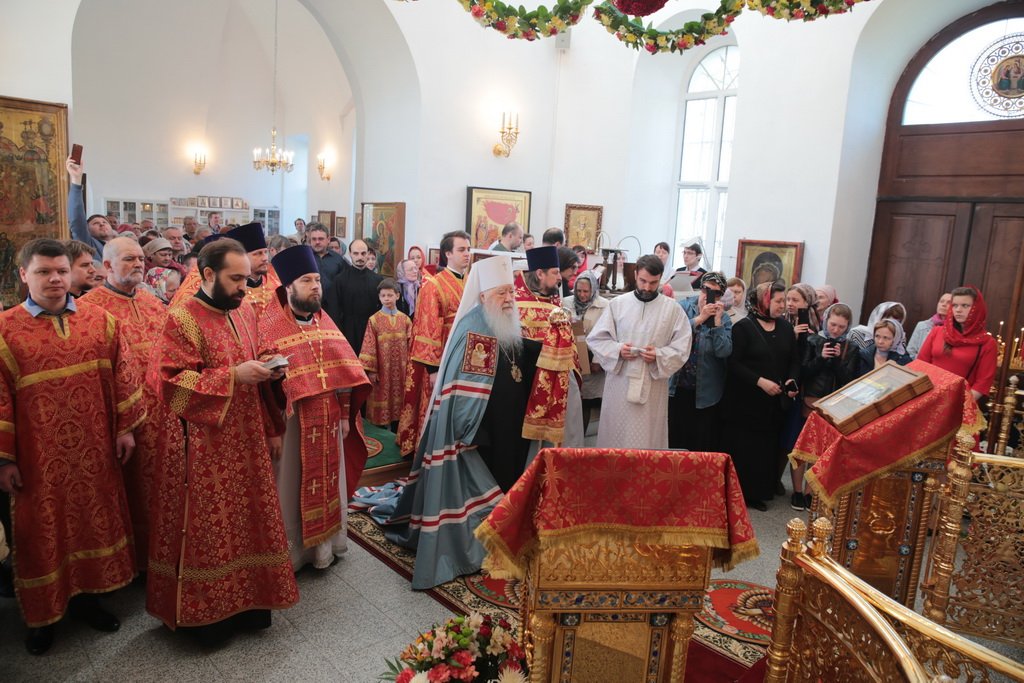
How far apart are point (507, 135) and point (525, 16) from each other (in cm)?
395

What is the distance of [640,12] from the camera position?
14.6 feet

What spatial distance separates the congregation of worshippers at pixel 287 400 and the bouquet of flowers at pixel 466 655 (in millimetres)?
1221

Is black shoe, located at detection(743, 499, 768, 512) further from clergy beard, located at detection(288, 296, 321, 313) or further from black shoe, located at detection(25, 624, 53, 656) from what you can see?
black shoe, located at detection(25, 624, 53, 656)

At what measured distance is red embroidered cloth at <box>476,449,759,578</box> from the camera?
229 centimetres

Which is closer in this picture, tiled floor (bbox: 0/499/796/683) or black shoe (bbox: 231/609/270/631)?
tiled floor (bbox: 0/499/796/683)

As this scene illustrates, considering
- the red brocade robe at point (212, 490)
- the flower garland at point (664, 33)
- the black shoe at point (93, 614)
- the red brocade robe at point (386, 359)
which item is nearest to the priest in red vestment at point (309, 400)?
the red brocade robe at point (212, 490)

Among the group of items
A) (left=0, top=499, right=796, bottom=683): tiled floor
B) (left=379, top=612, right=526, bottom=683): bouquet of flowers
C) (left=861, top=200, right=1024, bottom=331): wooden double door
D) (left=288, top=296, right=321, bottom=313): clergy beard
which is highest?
(left=861, top=200, right=1024, bottom=331): wooden double door

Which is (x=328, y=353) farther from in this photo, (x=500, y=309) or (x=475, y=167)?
(x=475, y=167)

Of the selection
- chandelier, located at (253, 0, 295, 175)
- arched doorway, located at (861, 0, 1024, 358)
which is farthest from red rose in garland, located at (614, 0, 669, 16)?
chandelier, located at (253, 0, 295, 175)

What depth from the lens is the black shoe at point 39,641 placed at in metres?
3.22

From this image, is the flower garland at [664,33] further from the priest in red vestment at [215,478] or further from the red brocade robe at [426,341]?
the priest in red vestment at [215,478]

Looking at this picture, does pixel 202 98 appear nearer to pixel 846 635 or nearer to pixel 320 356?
pixel 320 356

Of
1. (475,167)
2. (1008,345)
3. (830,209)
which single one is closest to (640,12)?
(1008,345)

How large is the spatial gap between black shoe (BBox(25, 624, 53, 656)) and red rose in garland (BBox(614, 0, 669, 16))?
14.8 feet
